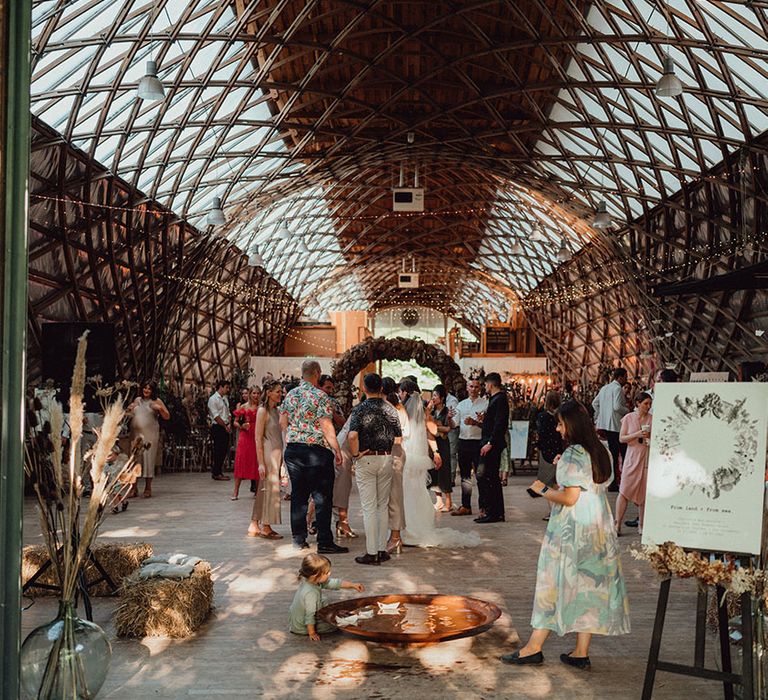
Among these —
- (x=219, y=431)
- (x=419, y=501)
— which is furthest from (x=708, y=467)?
(x=219, y=431)

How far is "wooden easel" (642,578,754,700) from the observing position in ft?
12.3

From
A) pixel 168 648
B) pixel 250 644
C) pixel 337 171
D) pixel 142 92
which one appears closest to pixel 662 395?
pixel 250 644

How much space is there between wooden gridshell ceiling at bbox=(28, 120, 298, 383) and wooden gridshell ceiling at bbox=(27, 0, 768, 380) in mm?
612

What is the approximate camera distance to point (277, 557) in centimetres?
777

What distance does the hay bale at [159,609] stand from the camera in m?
5.26

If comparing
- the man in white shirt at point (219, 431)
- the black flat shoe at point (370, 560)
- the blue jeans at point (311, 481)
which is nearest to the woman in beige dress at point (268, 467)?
the blue jeans at point (311, 481)

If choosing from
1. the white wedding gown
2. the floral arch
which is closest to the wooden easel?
the white wedding gown

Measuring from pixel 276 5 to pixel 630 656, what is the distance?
44.2 ft

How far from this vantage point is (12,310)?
2938 millimetres

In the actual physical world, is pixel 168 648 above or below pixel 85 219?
below

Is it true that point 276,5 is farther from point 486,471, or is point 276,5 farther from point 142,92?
point 486,471

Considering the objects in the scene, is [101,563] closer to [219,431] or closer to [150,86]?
[150,86]

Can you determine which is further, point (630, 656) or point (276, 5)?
point (276, 5)

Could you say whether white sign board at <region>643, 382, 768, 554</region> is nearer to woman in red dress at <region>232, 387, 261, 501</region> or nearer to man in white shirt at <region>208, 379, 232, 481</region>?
woman in red dress at <region>232, 387, 261, 501</region>
